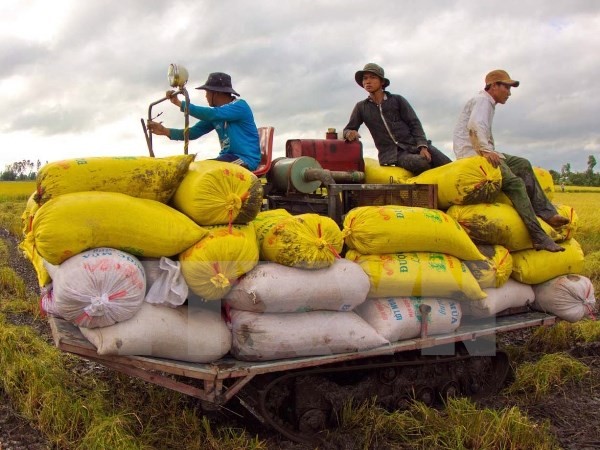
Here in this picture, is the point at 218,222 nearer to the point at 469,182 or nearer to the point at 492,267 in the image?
the point at 469,182

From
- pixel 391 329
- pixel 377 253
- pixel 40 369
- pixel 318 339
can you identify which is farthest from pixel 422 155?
pixel 40 369

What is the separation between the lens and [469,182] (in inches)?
184

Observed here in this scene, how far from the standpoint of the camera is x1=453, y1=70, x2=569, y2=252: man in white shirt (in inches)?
193

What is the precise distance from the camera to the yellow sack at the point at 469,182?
467 cm

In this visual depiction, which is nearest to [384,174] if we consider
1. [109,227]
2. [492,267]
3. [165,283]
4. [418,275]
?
[492,267]

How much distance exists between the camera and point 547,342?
6.04 meters

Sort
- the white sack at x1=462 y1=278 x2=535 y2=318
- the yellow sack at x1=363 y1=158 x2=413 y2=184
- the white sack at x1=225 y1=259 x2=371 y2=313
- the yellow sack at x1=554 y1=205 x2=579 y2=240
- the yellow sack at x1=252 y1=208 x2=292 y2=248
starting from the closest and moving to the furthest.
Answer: the white sack at x1=225 y1=259 x2=371 y2=313 < the yellow sack at x1=252 y1=208 x2=292 y2=248 < the white sack at x1=462 y1=278 x2=535 y2=318 < the yellow sack at x1=554 y1=205 x2=579 y2=240 < the yellow sack at x1=363 y1=158 x2=413 y2=184

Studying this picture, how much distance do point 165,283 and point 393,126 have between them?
3.11 metres

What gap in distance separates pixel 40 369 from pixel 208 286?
1926mm

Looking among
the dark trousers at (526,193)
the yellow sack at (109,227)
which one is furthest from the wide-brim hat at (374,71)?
the yellow sack at (109,227)

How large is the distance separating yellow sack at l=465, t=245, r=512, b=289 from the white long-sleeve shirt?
82cm

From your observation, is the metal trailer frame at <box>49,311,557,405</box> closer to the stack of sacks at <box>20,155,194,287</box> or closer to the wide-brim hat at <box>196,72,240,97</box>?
the stack of sacks at <box>20,155,194,287</box>

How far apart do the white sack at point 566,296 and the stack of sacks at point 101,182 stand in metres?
3.24

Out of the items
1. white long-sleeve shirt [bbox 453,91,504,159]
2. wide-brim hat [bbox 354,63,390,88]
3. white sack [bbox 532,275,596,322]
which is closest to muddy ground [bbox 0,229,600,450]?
white sack [bbox 532,275,596,322]
